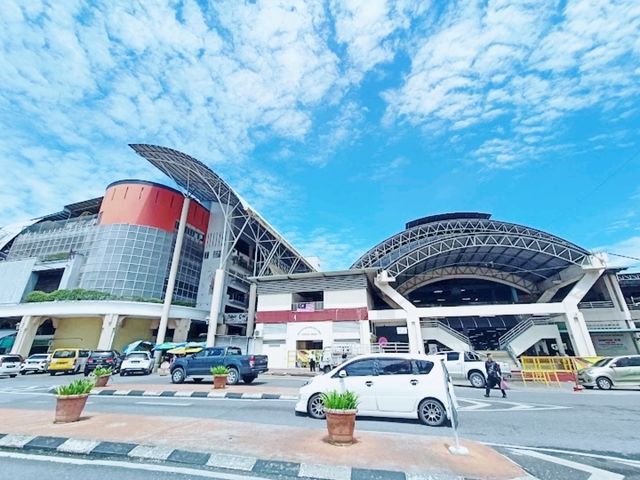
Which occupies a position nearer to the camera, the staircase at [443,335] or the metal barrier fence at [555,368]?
the metal barrier fence at [555,368]

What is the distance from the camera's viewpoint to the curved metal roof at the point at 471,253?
27.6 metres

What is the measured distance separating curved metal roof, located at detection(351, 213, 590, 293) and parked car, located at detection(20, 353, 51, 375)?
1106 inches

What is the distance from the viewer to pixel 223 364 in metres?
14.8

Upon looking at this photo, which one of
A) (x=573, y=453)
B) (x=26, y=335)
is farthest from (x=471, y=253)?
(x=26, y=335)

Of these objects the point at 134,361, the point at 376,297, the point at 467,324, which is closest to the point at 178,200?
the point at 134,361

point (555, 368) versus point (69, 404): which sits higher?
point (555, 368)

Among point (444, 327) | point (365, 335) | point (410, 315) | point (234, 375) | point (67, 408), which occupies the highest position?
point (410, 315)

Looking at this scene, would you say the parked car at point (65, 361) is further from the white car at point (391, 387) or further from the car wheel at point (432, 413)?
the car wheel at point (432, 413)

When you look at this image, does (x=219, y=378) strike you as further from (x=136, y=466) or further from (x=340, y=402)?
(x=340, y=402)

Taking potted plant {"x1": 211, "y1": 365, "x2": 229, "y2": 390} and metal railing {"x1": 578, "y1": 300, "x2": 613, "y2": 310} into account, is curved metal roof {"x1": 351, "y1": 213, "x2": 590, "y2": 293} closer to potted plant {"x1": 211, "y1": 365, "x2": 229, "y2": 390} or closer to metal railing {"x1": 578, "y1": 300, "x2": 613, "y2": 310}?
metal railing {"x1": 578, "y1": 300, "x2": 613, "y2": 310}

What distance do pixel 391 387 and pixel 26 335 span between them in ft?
124

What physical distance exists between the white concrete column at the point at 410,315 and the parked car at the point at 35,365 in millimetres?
27084

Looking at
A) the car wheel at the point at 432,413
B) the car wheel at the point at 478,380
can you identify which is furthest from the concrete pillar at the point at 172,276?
the car wheel at the point at 432,413

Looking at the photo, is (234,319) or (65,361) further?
(234,319)
